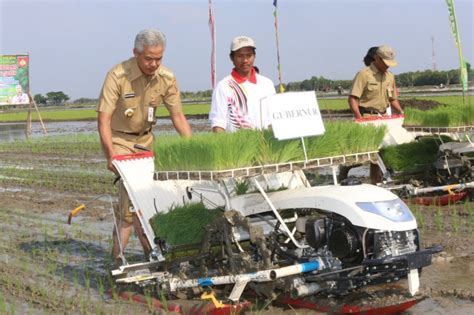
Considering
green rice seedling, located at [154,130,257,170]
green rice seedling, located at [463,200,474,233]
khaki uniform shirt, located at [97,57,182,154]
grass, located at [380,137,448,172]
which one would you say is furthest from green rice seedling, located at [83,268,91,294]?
grass, located at [380,137,448,172]

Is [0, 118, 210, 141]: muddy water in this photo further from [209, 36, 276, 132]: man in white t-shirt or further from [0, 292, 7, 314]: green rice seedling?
[0, 292, 7, 314]: green rice seedling

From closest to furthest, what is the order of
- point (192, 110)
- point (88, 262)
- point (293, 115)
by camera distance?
point (293, 115) < point (88, 262) < point (192, 110)

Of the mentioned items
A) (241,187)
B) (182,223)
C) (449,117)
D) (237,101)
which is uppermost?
(237,101)

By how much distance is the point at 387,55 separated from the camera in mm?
8570

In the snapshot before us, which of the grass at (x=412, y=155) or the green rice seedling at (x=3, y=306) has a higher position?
the grass at (x=412, y=155)

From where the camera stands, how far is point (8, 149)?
69.4 ft

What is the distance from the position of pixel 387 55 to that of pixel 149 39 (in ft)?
13.2

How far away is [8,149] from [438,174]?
1567 centimetres

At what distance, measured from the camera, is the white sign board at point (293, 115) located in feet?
14.9

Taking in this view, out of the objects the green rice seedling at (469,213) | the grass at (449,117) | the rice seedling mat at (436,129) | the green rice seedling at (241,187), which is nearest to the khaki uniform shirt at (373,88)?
the rice seedling mat at (436,129)

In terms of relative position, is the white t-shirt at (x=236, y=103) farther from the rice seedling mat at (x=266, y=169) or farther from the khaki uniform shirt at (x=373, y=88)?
the khaki uniform shirt at (x=373, y=88)

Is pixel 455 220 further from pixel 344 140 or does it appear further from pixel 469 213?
pixel 344 140

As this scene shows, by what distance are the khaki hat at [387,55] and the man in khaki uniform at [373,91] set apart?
16 cm

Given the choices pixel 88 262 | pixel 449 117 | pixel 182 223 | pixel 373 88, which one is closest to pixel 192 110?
pixel 373 88
